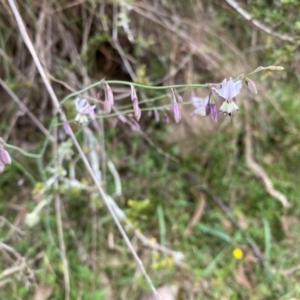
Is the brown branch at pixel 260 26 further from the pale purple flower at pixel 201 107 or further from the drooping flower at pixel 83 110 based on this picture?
the drooping flower at pixel 83 110

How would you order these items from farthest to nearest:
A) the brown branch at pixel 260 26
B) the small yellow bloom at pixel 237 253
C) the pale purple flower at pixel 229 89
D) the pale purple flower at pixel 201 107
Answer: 1. the small yellow bloom at pixel 237 253
2. the brown branch at pixel 260 26
3. the pale purple flower at pixel 201 107
4. the pale purple flower at pixel 229 89

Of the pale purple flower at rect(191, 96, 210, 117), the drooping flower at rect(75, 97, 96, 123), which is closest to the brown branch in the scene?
the pale purple flower at rect(191, 96, 210, 117)

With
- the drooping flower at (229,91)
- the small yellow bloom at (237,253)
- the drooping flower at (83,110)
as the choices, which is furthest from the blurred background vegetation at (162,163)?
the drooping flower at (229,91)

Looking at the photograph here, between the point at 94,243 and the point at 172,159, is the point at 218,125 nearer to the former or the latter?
the point at 172,159

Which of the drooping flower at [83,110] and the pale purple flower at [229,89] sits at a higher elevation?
the pale purple flower at [229,89]

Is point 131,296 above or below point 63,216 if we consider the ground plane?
below

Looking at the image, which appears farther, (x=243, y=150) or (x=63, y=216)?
(x=243, y=150)

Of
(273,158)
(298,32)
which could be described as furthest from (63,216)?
(298,32)

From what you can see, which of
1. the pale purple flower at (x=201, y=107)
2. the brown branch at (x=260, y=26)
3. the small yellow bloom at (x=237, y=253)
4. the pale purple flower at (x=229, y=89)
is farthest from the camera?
the small yellow bloom at (x=237, y=253)
